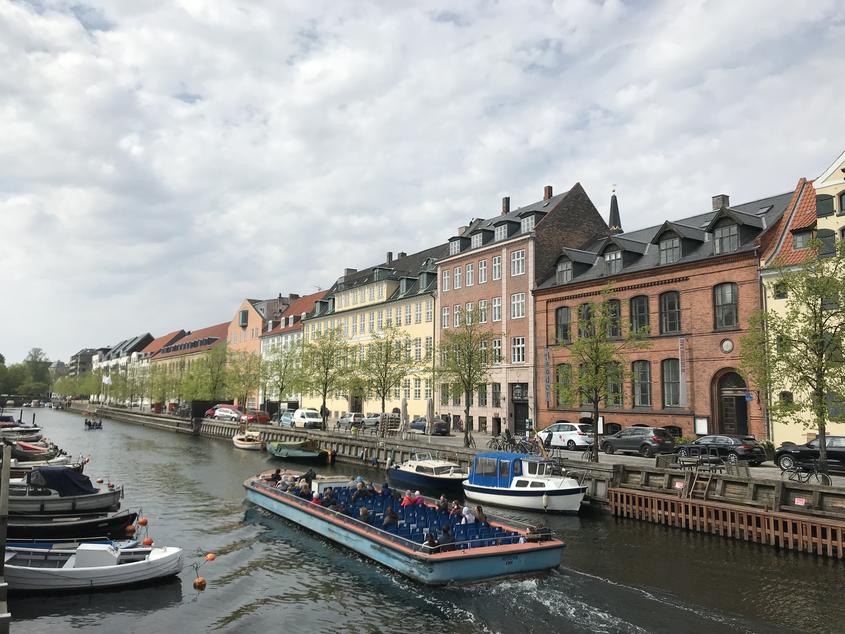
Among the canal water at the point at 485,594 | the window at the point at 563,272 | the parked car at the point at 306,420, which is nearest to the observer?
the canal water at the point at 485,594

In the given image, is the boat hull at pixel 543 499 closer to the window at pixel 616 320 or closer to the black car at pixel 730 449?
the black car at pixel 730 449

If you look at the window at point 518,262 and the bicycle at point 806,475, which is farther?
the window at point 518,262

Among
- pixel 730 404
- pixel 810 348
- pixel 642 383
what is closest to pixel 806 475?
pixel 810 348

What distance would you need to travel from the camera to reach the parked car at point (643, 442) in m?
33.7

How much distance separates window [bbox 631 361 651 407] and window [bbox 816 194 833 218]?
12930mm

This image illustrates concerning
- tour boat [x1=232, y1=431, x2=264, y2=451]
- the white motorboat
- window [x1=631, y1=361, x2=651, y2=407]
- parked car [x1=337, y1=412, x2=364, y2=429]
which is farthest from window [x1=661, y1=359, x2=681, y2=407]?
tour boat [x1=232, y1=431, x2=264, y2=451]

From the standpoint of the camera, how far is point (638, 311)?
140 feet

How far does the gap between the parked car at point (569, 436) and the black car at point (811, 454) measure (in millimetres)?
11031

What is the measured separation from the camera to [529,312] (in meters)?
49.8

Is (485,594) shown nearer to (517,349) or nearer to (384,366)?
(517,349)

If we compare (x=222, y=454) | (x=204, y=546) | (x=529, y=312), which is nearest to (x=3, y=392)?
(x=222, y=454)

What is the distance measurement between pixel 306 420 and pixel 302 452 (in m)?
12.5

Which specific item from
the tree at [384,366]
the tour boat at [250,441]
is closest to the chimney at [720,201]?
the tree at [384,366]

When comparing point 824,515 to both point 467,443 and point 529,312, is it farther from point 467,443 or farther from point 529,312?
point 529,312
